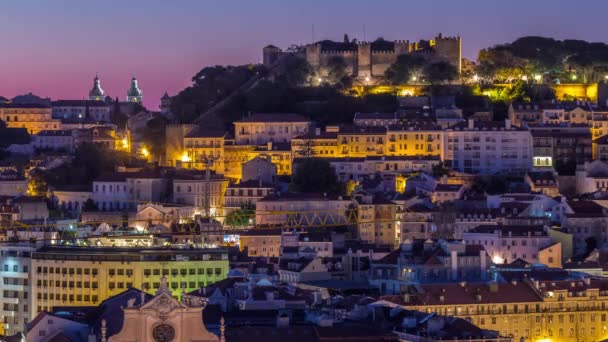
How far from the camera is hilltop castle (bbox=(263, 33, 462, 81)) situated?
95.4 meters

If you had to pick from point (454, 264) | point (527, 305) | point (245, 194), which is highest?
point (245, 194)

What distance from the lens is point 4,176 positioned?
285 ft

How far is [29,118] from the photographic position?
331ft

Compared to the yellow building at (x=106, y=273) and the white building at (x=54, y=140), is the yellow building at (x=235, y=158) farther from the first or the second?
the yellow building at (x=106, y=273)

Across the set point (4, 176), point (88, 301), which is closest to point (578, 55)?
point (4, 176)

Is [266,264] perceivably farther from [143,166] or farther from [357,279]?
[143,166]

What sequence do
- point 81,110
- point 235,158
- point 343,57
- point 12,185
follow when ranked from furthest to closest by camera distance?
point 81,110 → point 343,57 → point 235,158 → point 12,185

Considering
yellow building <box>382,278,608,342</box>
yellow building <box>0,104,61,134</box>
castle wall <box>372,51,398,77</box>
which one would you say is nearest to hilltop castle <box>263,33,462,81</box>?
castle wall <box>372,51,398,77</box>

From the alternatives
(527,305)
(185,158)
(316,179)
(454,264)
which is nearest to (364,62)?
(185,158)

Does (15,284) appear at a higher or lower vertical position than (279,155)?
lower

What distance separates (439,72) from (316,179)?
52.0 feet

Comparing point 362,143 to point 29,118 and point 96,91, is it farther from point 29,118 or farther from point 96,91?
point 96,91

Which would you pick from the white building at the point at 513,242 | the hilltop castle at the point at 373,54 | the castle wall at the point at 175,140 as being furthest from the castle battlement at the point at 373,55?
the white building at the point at 513,242

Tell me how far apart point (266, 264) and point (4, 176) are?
2305cm
